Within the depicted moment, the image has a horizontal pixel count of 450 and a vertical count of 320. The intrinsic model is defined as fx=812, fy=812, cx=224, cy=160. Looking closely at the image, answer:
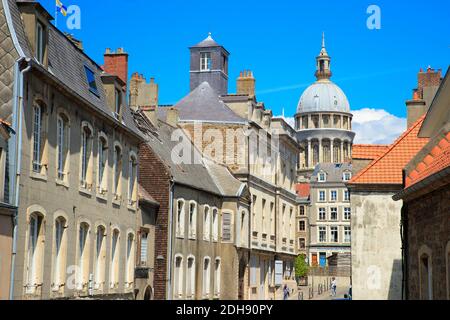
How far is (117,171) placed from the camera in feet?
102

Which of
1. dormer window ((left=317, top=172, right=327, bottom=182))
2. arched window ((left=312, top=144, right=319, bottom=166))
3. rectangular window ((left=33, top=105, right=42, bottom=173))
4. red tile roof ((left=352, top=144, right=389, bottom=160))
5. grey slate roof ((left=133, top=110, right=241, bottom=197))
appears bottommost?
rectangular window ((left=33, top=105, right=42, bottom=173))

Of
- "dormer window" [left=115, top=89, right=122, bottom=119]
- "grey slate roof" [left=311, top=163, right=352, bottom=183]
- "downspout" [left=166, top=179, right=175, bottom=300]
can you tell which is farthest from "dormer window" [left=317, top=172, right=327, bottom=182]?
"dormer window" [left=115, top=89, right=122, bottom=119]

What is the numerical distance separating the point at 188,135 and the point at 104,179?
21.3 meters

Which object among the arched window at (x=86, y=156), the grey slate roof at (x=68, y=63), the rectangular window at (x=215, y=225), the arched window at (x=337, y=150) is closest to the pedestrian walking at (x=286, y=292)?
the rectangular window at (x=215, y=225)

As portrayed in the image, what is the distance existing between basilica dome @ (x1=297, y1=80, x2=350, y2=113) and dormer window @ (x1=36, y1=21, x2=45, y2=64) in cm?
14774

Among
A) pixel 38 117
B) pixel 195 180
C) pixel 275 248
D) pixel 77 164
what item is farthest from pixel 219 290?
pixel 38 117

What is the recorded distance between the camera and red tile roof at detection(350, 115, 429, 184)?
92.5 ft

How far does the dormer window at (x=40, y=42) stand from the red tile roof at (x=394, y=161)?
1130cm

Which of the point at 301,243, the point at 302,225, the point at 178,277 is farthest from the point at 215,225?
the point at 301,243

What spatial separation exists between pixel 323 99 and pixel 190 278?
133 m

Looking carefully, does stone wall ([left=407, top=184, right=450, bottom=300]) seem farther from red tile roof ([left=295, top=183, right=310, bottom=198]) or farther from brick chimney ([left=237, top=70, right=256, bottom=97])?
red tile roof ([left=295, top=183, right=310, bottom=198])

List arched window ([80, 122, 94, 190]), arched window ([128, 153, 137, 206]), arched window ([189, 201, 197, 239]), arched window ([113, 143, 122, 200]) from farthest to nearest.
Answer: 1. arched window ([189, 201, 197, 239])
2. arched window ([128, 153, 137, 206])
3. arched window ([113, 143, 122, 200])
4. arched window ([80, 122, 94, 190])

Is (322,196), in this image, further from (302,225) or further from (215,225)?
(215,225)

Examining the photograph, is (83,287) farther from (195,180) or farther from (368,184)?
(195,180)
